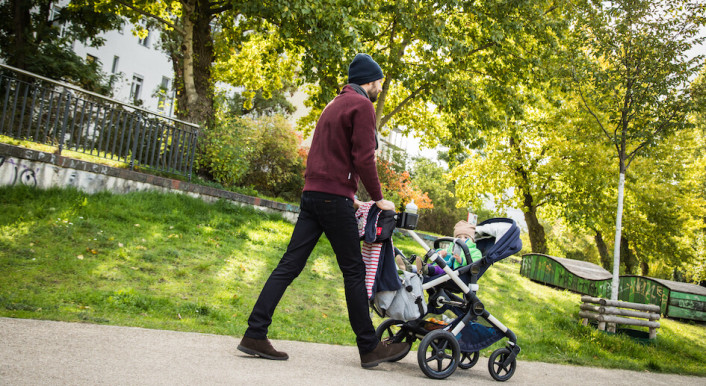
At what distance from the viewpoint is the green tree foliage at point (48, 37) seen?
1620 cm

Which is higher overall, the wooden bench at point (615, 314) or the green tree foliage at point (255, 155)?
the green tree foliage at point (255, 155)

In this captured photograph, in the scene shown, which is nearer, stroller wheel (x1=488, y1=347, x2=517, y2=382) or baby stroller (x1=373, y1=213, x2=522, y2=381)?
baby stroller (x1=373, y1=213, x2=522, y2=381)

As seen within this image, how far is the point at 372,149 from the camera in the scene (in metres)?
4.12

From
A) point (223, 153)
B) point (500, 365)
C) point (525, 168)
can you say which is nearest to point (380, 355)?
point (500, 365)

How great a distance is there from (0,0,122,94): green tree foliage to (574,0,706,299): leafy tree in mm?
13965

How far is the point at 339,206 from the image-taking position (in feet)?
13.4

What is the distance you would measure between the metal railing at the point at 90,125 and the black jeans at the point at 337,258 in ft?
22.7

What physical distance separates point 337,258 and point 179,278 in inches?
154

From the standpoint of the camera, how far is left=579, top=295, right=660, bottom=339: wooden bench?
10.3 metres

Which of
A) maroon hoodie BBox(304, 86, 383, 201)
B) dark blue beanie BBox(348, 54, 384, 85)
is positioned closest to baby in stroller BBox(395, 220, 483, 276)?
maroon hoodie BBox(304, 86, 383, 201)

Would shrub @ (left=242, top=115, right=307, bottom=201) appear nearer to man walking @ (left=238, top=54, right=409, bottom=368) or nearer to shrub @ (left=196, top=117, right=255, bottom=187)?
shrub @ (left=196, top=117, right=255, bottom=187)

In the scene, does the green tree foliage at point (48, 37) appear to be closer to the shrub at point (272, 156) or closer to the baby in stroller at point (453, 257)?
the shrub at point (272, 156)

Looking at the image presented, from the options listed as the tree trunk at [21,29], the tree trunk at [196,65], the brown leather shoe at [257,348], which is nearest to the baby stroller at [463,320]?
the brown leather shoe at [257,348]

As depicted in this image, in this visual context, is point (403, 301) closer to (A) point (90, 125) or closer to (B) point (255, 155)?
(A) point (90, 125)
